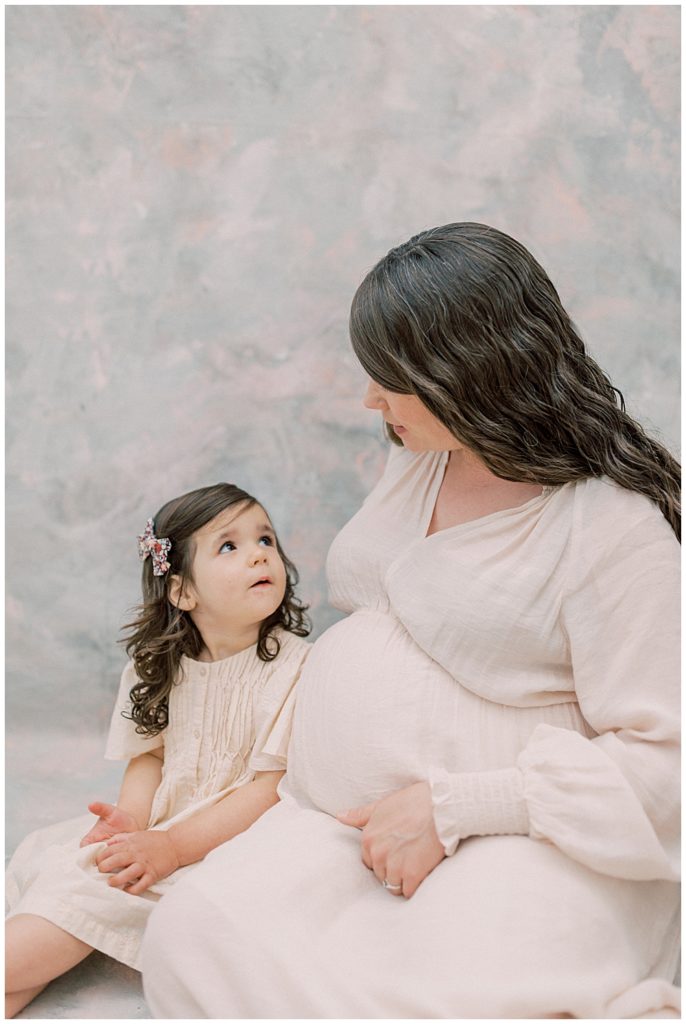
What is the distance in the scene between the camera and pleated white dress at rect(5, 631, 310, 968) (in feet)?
6.05

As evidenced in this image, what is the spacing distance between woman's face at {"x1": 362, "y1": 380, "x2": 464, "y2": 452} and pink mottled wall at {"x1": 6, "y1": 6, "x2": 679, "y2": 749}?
85 centimetres

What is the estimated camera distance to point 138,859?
177cm

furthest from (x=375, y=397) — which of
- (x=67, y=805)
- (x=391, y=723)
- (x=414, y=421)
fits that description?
(x=67, y=805)

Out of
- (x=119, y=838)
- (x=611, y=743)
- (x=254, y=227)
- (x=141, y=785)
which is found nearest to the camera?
(x=611, y=743)

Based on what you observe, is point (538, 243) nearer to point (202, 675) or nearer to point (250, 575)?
point (250, 575)

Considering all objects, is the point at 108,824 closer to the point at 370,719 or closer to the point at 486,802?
the point at 370,719

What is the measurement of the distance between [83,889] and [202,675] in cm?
46

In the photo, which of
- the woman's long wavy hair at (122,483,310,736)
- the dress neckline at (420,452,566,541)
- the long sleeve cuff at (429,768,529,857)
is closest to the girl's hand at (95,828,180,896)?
the woman's long wavy hair at (122,483,310,736)

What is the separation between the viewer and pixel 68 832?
2.06 metres

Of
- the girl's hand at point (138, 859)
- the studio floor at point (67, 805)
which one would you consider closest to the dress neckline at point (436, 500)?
the girl's hand at point (138, 859)

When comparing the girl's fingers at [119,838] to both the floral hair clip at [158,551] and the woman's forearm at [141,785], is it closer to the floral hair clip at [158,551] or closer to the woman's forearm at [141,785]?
the woman's forearm at [141,785]

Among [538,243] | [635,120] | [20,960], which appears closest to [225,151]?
[538,243]

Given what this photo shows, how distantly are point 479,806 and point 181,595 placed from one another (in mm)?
792

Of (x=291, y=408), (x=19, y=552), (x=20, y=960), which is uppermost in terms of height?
(x=291, y=408)
